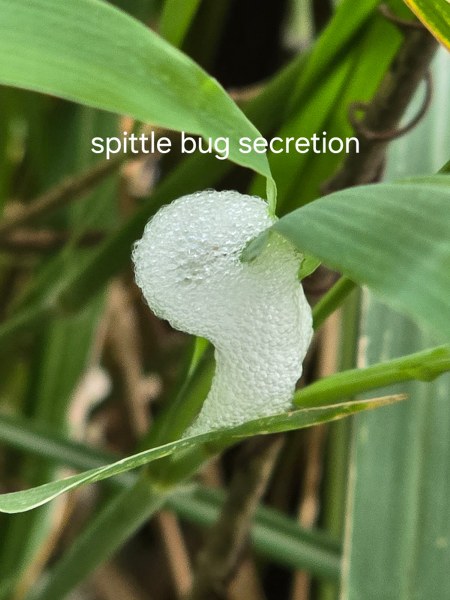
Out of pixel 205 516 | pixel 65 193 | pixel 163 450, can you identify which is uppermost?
pixel 163 450

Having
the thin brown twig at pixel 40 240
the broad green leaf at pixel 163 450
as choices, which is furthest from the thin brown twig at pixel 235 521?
the thin brown twig at pixel 40 240

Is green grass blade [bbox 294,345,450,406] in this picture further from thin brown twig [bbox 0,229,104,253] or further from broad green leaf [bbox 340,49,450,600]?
thin brown twig [bbox 0,229,104,253]

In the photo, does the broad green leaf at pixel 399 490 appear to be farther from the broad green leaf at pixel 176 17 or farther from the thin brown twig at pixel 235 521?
the broad green leaf at pixel 176 17

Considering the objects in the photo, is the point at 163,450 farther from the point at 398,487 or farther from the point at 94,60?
the point at 398,487

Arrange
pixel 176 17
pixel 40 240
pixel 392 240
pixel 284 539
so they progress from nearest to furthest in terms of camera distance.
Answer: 1. pixel 392 240
2. pixel 176 17
3. pixel 284 539
4. pixel 40 240

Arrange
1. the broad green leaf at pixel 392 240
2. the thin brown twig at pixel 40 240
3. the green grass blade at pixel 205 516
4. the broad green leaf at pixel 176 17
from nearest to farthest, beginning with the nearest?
the broad green leaf at pixel 392 240 → the broad green leaf at pixel 176 17 → the green grass blade at pixel 205 516 → the thin brown twig at pixel 40 240

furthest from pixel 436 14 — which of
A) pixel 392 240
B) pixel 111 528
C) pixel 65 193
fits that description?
pixel 65 193
